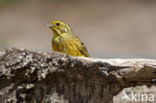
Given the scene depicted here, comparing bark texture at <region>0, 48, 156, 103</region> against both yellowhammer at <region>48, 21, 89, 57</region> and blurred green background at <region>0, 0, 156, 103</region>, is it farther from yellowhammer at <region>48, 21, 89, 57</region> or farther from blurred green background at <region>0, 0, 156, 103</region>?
blurred green background at <region>0, 0, 156, 103</region>

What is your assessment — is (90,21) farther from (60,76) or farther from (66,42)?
(60,76)

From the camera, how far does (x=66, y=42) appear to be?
7.52 meters

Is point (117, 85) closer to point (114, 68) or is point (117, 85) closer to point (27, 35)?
point (114, 68)

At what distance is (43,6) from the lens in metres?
19.2

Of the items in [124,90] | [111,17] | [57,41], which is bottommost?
[124,90]

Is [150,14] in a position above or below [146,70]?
above

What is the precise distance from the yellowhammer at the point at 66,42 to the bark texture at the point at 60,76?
2.79 m

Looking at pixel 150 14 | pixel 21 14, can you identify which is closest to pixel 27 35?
pixel 21 14

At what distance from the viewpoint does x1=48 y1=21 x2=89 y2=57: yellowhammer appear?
7398 mm

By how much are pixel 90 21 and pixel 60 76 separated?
45.6ft

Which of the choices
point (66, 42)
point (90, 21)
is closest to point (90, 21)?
point (90, 21)

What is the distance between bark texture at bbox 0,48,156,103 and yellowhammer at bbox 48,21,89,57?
279 centimetres

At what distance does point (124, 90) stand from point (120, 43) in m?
11.2

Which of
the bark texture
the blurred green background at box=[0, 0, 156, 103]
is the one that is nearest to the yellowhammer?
the bark texture
